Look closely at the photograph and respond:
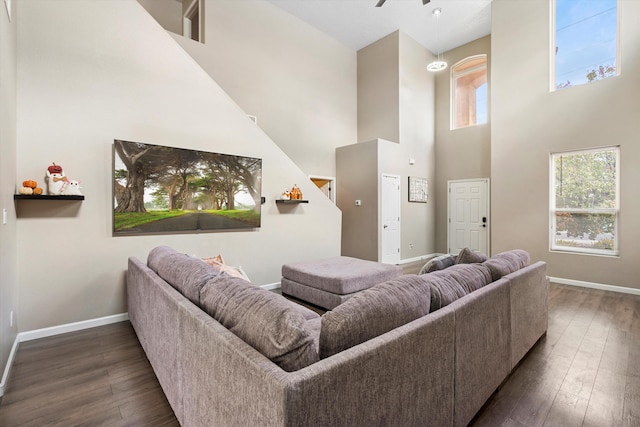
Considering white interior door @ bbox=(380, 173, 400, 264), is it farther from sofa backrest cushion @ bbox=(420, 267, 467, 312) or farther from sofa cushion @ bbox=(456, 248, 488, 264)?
sofa backrest cushion @ bbox=(420, 267, 467, 312)

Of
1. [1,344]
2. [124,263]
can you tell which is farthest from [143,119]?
[1,344]

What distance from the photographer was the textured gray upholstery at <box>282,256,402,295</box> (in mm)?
3191

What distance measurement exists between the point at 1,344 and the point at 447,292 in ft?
9.20

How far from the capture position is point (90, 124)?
289cm

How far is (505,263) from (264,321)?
199 cm

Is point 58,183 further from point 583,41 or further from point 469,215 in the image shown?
point 583,41

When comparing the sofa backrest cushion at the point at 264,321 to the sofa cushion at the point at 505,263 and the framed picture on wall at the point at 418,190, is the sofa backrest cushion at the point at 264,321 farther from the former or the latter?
the framed picture on wall at the point at 418,190

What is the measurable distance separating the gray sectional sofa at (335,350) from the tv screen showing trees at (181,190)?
1450mm

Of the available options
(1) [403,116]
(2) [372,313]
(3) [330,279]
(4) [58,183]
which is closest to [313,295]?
(3) [330,279]

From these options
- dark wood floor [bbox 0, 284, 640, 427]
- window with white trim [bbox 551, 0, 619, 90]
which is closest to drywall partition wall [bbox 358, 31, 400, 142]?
window with white trim [bbox 551, 0, 619, 90]

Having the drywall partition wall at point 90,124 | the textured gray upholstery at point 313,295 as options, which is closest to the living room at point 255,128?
the drywall partition wall at point 90,124

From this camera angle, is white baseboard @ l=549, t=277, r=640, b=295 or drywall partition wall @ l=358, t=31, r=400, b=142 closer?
white baseboard @ l=549, t=277, r=640, b=295

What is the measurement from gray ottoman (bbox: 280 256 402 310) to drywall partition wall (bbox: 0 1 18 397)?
96.9 inches

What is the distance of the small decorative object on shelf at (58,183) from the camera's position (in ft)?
8.54
